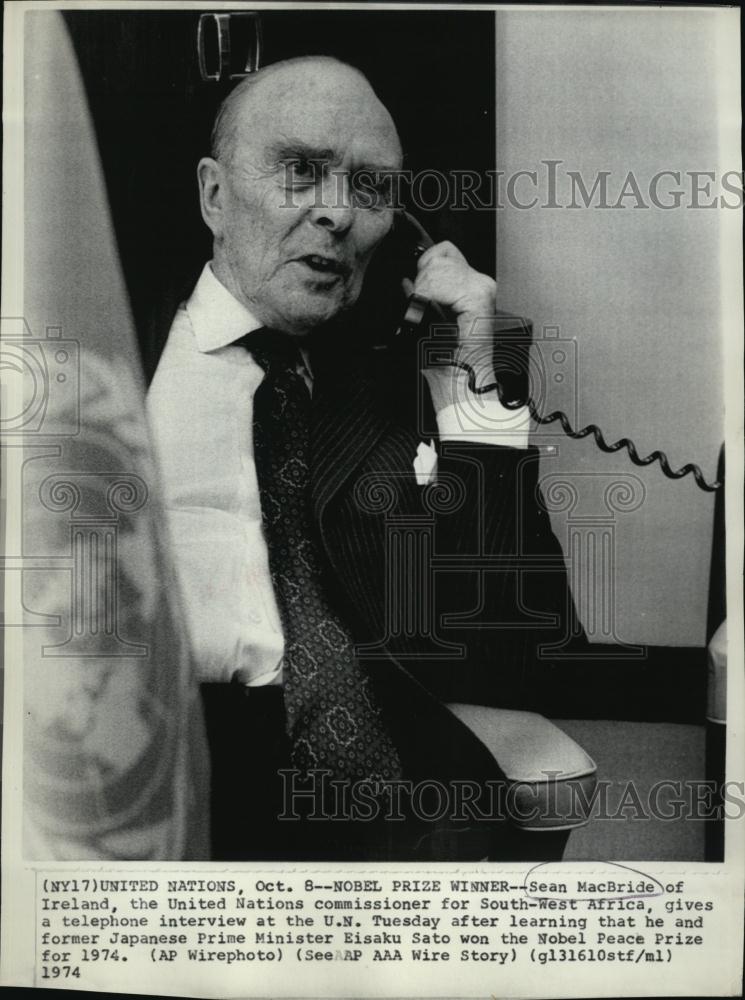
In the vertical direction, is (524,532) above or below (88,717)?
above

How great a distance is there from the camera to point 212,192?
824 mm

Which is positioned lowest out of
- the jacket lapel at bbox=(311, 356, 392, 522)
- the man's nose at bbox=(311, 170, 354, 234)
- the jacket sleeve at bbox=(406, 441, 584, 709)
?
the jacket sleeve at bbox=(406, 441, 584, 709)

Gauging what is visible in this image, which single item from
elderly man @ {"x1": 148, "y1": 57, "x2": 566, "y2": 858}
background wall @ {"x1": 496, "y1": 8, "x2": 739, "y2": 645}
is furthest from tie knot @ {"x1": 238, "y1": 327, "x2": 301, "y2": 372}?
background wall @ {"x1": 496, "y1": 8, "x2": 739, "y2": 645}

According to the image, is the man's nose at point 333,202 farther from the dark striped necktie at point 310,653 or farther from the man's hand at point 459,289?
the dark striped necktie at point 310,653

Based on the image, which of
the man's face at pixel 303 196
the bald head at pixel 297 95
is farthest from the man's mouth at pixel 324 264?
the bald head at pixel 297 95

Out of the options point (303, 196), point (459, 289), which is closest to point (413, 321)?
point (459, 289)

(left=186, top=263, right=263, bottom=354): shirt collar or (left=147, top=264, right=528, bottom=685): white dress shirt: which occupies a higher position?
(left=186, top=263, right=263, bottom=354): shirt collar

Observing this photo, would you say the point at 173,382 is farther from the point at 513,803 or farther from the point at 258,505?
the point at 513,803

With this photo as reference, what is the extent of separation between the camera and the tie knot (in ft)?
2.72

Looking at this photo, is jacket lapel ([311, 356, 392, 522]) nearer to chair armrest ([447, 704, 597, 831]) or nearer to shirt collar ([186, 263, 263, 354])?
shirt collar ([186, 263, 263, 354])

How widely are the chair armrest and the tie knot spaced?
36 centimetres

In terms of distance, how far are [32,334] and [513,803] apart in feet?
2.08

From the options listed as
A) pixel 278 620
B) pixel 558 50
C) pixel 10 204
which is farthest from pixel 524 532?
pixel 10 204

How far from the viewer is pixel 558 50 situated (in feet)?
2.76
